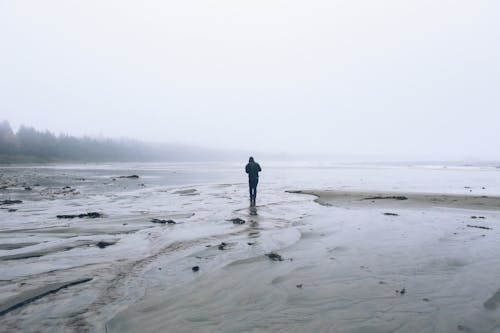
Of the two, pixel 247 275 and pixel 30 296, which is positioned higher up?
pixel 30 296

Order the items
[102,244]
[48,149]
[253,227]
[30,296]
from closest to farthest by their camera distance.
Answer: [30,296], [102,244], [253,227], [48,149]

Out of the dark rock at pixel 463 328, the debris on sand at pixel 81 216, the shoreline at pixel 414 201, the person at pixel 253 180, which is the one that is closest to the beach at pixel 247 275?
the dark rock at pixel 463 328

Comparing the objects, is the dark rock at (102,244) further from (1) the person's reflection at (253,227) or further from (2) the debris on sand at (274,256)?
(2) the debris on sand at (274,256)

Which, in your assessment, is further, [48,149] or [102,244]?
[48,149]

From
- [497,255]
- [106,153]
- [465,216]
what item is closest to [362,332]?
[497,255]

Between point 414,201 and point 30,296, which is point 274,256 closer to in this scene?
point 30,296

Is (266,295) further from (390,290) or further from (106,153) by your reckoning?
(106,153)

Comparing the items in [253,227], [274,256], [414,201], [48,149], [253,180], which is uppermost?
[48,149]

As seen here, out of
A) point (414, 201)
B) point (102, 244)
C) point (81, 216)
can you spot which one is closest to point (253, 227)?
point (102, 244)

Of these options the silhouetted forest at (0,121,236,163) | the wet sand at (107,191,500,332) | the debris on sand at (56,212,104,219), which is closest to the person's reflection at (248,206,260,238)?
the wet sand at (107,191,500,332)

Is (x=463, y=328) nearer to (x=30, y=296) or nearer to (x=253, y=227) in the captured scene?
(x=30, y=296)

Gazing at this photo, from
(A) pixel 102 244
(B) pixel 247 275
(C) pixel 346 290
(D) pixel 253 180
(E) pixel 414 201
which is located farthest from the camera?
(E) pixel 414 201

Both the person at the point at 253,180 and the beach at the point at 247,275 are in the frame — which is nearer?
the beach at the point at 247,275

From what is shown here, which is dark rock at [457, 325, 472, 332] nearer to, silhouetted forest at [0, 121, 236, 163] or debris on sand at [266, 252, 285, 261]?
debris on sand at [266, 252, 285, 261]
